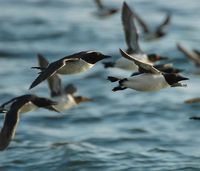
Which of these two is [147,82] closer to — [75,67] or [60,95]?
[75,67]

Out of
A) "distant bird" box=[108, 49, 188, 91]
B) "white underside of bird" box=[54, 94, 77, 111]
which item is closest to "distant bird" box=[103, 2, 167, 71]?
"white underside of bird" box=[54, 94, 77, 111]

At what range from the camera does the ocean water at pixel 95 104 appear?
13258 mm

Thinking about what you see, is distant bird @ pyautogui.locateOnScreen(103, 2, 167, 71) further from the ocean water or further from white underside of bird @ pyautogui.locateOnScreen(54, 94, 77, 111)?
the ocean water

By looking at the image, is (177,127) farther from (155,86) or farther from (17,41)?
(17,41)

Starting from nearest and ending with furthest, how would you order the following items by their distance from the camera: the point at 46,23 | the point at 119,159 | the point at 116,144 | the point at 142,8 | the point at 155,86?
the point at 155,86, the point at 119,159, the point at 116,144, the point at 46,23, the point at 142,8

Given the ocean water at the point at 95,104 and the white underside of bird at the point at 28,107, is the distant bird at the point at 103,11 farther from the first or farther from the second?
the white underside of bird at the point at 28,107

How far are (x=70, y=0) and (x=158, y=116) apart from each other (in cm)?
1171

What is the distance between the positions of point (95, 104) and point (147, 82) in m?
6.68

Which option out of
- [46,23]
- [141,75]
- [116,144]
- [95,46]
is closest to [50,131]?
[116,144]

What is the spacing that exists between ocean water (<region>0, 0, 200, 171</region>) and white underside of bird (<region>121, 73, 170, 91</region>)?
195 centimetres

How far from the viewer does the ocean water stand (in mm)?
13258

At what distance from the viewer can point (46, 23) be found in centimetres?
2495

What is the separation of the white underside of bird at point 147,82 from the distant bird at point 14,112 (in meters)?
1.32

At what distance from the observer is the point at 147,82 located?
36.1 feet
